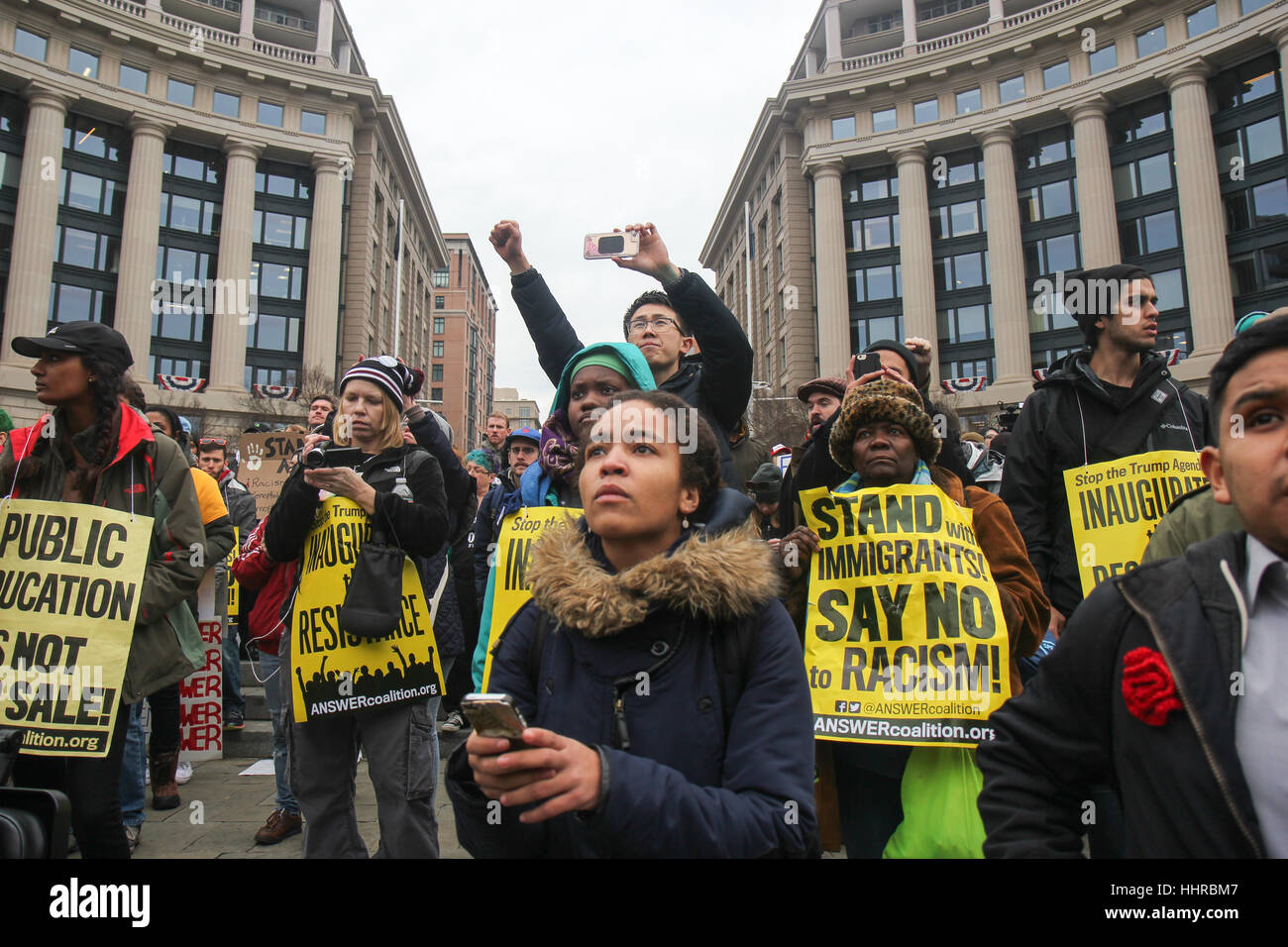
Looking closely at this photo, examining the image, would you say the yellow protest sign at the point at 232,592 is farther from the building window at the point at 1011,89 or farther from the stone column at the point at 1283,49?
the building window at the point at 1011,89

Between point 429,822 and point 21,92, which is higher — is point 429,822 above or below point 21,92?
below

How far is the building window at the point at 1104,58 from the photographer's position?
122 ft

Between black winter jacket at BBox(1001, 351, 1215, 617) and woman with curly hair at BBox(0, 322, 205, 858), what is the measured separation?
12.3ft

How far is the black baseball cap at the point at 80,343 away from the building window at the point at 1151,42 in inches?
1804

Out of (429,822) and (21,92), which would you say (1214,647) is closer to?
(429,822)

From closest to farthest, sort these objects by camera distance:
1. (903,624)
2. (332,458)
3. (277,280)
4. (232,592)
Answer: (903,624) < (332,458) < (232,592) < (277,280)

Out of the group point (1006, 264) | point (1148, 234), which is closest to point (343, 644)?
point (1006, 264)

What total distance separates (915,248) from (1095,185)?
28.3ft

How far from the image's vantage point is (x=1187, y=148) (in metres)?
33.4

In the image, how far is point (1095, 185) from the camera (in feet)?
120

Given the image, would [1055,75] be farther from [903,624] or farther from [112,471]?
[112,471]

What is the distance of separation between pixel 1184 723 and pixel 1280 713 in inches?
5.4

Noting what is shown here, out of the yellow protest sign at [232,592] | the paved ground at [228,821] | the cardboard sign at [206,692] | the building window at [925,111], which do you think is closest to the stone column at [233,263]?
the building window at [925,111]
